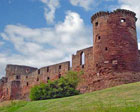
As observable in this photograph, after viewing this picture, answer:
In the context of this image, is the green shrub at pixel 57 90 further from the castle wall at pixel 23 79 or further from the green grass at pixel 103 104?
the castle wall at pixel 23 79

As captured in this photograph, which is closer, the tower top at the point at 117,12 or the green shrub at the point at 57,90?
the green shrub at the point at 57,90

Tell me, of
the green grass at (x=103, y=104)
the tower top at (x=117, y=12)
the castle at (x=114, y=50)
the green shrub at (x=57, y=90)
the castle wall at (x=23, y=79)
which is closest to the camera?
the green grass at (x=103, y=104)

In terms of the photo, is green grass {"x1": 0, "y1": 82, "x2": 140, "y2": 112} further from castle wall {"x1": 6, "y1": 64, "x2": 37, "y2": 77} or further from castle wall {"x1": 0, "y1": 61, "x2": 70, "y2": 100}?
castle wall {"x1": 6, "y1": 64, "x2": 37, "y2": 77}

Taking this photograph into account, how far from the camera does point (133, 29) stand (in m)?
24.5

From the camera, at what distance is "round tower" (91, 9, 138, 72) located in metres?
23.0

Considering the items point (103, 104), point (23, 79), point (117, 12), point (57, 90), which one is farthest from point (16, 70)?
point (103, 104)

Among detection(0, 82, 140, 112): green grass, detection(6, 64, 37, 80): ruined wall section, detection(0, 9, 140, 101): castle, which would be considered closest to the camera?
detection(0, 82, 140, 112): green grass

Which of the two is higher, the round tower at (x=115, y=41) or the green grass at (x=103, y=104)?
the round tower at (x=115, y=41)

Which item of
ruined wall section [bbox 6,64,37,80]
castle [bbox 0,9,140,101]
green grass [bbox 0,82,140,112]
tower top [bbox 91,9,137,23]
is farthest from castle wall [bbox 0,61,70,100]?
green grass [bbox 0,82,140,112]

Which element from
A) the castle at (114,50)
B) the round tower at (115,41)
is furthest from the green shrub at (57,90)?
the round tower at (115,41)

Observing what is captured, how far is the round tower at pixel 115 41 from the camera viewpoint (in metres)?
23.0

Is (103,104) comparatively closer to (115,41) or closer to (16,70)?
(115,41)

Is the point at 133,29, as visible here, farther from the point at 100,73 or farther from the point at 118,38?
the point at 100,73

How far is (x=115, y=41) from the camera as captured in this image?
23406mm
